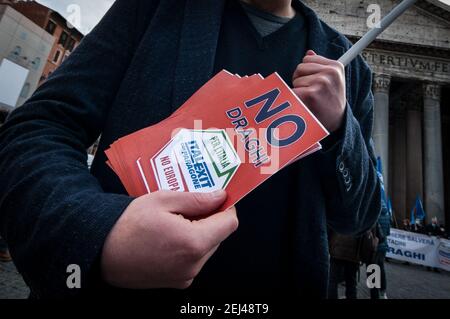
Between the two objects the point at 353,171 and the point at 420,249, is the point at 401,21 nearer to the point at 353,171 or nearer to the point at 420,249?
the point at 420,249

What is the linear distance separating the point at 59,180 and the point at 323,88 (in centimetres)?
60

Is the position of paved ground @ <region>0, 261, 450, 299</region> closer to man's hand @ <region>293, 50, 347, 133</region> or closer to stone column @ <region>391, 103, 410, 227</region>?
man's hand @ <region>293, 50, 347, 133</region>

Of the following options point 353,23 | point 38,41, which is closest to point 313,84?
point 38,41

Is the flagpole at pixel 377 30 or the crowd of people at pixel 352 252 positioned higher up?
the flagpole at pixel 377 30

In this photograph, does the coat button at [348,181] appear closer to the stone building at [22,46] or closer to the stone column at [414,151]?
the stone building at [22,46]

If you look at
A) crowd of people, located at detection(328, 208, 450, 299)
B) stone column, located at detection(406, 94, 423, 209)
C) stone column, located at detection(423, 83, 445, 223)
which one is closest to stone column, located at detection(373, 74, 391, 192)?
stone column, located at detection(423, 83, 445, 223)

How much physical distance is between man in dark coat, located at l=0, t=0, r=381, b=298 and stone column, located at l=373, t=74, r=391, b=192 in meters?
14.2

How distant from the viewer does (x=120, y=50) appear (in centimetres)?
83

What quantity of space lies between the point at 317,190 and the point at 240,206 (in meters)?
0.24

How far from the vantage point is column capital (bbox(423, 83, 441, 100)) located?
47.5 feet

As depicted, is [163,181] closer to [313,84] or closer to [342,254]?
[313,84]

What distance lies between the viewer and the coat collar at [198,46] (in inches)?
30.1

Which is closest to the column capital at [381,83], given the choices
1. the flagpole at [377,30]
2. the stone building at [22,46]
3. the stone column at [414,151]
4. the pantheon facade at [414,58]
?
the pantheon facade at [414,58]

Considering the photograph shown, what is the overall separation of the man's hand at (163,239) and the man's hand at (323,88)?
1.22ft
